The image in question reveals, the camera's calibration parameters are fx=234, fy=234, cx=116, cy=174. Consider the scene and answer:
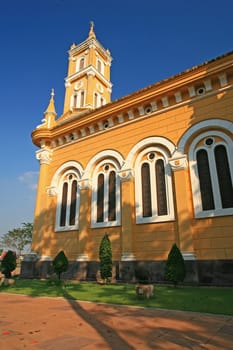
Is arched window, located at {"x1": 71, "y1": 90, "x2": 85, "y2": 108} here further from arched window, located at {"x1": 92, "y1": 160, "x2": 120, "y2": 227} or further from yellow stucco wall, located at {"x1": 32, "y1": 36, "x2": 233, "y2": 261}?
arched window, located at {"x1": 92, "y1": 160, "x2": 120, "y2": 227}

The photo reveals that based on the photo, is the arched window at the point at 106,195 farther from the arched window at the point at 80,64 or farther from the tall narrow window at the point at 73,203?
the arched window at the point at 80,64

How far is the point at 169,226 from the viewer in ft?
36.0

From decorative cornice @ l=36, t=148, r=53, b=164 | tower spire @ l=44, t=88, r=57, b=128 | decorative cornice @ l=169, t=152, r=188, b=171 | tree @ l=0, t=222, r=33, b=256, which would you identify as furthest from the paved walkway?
tree @ l=0, t=222, r=33, b=256

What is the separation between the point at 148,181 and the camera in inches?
492

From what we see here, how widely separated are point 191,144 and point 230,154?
6.10 feet

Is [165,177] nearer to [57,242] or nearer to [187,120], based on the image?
[187,120]

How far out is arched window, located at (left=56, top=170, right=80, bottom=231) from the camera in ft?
47.8

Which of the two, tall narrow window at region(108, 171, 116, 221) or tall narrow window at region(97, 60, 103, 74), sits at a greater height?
tall narrow window at region(97, 60, 103, 74)

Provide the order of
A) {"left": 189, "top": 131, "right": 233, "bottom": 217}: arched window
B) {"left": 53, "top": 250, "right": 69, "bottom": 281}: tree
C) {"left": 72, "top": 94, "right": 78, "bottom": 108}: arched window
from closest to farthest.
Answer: {"left": 189, "top": 131, "right": 233, "bottom": 217}: arched window → {"left": 53, "top": 250, "right": 69, "bottom": 281}: tree → {"left": 72, "top": 94, "right": 78, "bottom": 108}: arched window

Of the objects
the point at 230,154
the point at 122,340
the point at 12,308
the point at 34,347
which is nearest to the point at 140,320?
the point at 122,340

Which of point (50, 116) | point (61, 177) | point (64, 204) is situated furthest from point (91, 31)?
point (64, 204)

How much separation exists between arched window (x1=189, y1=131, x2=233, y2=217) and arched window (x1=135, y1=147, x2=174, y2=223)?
128cm

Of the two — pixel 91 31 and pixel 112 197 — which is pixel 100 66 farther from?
pixel 112 197

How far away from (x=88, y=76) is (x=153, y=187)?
19100 mm
